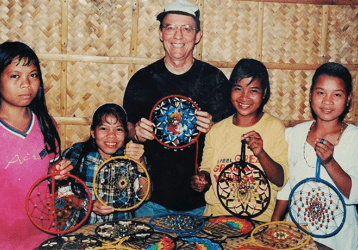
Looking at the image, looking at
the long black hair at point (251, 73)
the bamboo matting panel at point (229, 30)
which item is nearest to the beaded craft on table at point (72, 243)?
the long black hair at point (251, 73)

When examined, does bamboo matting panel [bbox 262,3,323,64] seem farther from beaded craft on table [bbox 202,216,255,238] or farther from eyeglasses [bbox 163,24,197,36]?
beaded craft on table [bbox 202,216,255,238]

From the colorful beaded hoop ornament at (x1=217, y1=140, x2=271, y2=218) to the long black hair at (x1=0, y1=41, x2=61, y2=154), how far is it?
1.31 metres

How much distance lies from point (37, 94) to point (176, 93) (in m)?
1.17

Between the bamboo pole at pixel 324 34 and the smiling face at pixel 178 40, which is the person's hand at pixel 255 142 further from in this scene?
the bamboo pole at pixel 324 34

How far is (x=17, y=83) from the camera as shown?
2.35 metres

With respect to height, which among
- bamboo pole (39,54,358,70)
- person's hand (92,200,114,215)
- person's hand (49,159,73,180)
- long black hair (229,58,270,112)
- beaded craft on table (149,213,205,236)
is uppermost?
bamboo pole (39,54,358,70)

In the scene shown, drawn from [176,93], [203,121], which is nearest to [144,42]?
[176,93]

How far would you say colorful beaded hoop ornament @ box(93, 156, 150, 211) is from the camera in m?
2.60

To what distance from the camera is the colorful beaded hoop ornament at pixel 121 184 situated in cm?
260

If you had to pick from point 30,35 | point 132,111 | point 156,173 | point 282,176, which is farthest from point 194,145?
point 30,35

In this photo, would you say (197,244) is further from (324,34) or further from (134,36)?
(324,34)

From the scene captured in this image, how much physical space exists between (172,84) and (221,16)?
949mm

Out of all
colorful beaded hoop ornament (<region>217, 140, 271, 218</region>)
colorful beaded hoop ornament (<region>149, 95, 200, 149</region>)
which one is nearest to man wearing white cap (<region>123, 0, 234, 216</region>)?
colorful beaded hoop ornament (<region>149, 95, 200, 149</region>)

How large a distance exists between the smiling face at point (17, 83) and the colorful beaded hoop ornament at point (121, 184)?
0.77 metres
